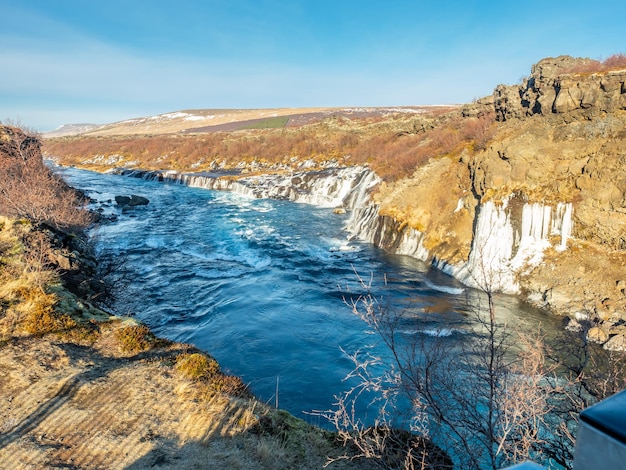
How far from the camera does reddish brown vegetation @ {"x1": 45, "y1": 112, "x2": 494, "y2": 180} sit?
39.2 meters

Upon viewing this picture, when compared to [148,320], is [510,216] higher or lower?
higher

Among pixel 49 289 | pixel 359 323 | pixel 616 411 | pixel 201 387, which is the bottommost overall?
pixel 359 323

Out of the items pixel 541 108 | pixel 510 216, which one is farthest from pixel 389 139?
pixel 510 216

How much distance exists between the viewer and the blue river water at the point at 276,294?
1238 cm

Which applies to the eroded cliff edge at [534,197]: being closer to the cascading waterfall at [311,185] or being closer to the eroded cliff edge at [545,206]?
the eroded cliff edge at [545,206]

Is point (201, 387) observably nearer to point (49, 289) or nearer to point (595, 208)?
point (49, 289)

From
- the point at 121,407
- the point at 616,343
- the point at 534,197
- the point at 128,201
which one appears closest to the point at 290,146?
the point at 128,201

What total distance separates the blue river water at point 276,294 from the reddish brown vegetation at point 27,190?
290cm

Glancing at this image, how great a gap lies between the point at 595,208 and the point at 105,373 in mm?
18436

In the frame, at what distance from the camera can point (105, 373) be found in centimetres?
817

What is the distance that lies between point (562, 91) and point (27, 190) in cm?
2506

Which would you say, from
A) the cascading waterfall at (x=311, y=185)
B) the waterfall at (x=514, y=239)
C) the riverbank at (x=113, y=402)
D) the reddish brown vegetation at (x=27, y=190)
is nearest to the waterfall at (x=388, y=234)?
the cascading waterfall at (x=311, y=185)

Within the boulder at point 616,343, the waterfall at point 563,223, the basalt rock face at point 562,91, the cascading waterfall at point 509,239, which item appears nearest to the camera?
the boulder at point 616,343

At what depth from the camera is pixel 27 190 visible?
1806 centimetres
